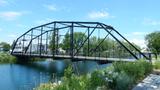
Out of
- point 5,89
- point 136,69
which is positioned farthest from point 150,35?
point 136,69

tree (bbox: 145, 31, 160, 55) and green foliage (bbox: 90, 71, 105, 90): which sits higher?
tree (bbox: 145, 31, 160, 55)

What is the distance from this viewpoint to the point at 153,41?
78062 mm

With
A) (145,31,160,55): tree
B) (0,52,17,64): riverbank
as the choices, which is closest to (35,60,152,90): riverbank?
(0,52,17,64): riverbank

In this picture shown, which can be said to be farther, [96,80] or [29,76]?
[29,76]

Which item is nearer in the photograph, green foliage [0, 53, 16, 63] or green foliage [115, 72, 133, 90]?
green foliage [115, 72, 133, 90]

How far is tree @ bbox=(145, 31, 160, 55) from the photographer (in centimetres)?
7350

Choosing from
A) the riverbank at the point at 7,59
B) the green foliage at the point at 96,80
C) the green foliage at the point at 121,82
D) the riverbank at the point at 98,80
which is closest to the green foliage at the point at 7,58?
the riverbank at the point at 7,59

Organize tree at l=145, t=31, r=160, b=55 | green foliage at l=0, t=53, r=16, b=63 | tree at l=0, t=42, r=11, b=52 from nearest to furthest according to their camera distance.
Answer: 1. green foliage at l=0, t=53, r=16, b=63
2. tree at l=145, t=31, r=160, b=55
3. tree at l=0, t=42, r=11, b=52

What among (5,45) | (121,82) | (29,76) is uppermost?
(5,45)

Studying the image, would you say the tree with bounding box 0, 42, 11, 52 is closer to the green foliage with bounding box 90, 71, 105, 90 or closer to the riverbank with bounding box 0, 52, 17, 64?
the riverbank with bounding box 0, 52, 17, 64

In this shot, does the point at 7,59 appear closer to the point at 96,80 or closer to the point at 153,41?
the point at 153,41

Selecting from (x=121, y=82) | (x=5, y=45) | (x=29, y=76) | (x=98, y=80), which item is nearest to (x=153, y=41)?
(x=29, y=76)

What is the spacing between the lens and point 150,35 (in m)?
Result: 90.1

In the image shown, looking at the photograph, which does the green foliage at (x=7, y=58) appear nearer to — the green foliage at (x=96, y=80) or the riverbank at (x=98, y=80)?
the riverbank at (x=98, y=80)
